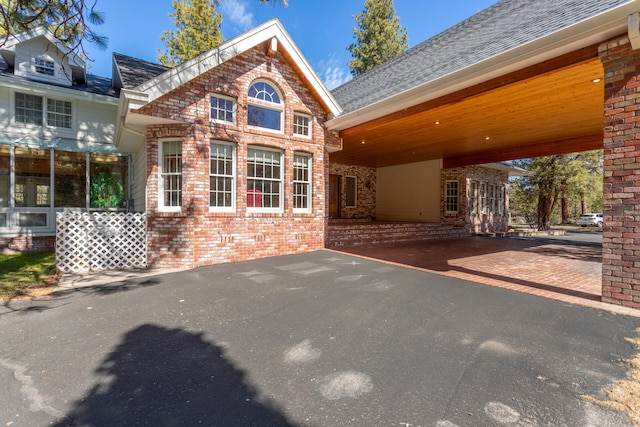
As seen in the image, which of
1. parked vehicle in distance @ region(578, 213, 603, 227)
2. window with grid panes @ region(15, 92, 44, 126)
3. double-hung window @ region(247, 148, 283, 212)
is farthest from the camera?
parked vehicle in distance @ region(578, 213, 603, 227)

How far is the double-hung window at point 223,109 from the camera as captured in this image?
7480 mm

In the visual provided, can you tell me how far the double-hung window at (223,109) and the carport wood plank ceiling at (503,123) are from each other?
360 centimetres

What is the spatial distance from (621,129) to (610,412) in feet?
13.4

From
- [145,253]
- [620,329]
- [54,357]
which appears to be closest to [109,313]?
[54,357]

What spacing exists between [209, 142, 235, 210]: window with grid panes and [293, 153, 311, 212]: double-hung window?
6.45ft

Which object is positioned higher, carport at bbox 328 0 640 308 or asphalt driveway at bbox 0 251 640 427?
carport at bbox 328 0 640 308

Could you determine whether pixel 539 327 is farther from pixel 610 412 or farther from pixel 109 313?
pixel 109 313

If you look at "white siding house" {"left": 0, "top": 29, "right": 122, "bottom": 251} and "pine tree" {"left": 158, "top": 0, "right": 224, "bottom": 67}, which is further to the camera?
"pine tree" {"left": 158, "top": 0, "right": 224, "bottom": 67}

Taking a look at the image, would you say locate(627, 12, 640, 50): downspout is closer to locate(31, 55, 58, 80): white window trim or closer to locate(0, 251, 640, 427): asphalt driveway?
locate(0, 251, 640, 427): asphalt driveway

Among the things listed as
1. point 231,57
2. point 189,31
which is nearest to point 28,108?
point 231,57

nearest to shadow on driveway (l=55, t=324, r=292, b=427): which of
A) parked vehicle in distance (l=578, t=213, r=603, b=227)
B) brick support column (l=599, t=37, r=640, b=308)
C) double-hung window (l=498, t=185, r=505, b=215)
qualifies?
brick support column (l=599, t=37, r=640, b=308)

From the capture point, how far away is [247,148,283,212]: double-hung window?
8.02 meters

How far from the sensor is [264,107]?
823 centimetres

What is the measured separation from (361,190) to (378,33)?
62.8 feet
